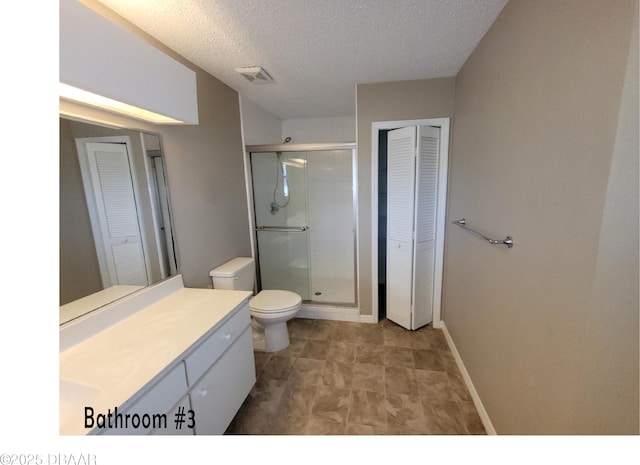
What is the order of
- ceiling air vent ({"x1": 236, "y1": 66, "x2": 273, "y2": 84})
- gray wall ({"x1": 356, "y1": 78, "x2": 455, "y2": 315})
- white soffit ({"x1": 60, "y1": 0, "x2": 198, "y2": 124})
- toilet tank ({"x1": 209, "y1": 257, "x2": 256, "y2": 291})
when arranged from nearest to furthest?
white soffit ({"x1": 60, "y1": 0, "x2": 198, "y2": 124}) → ceiling air vent ({"x1": 236, "y1": 66, "x2": 273, "y2": 84}) → toilet tank ({"x1": 209, "y1": 257, "x2": 256, "y2": 291}) → gray wall ({"x1": 356, "y1": 78, "x2": 455, "y2": 315})

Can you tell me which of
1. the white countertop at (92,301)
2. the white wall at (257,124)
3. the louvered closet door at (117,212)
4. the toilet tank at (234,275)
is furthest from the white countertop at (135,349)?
the white wall at (257,124)

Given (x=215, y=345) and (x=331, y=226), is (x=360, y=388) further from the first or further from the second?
(x=331, y=226)

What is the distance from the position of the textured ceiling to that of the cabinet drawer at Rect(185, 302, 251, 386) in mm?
1566

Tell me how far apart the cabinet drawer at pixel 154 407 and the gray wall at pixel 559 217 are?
54.7 inches

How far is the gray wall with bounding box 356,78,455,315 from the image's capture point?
7.01ft

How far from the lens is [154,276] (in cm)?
153

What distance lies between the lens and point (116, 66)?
89cm

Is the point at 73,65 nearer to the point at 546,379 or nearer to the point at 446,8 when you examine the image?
the point at 446,8

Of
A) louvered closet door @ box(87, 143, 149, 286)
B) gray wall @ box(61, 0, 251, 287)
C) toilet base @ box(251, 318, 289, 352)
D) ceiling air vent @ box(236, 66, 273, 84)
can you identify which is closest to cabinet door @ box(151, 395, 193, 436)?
louvered closet door @ box(87, 143, 149, 286)

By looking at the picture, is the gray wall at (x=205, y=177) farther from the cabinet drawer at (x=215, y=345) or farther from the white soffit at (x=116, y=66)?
the cabinet drawer at (x=215, y=345)

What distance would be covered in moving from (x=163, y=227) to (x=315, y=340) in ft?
5.26

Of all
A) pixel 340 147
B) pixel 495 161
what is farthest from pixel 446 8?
pixel 340 147

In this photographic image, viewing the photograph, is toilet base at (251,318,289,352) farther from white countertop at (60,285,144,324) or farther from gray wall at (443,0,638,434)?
gray wall at (443,0,638,434)
